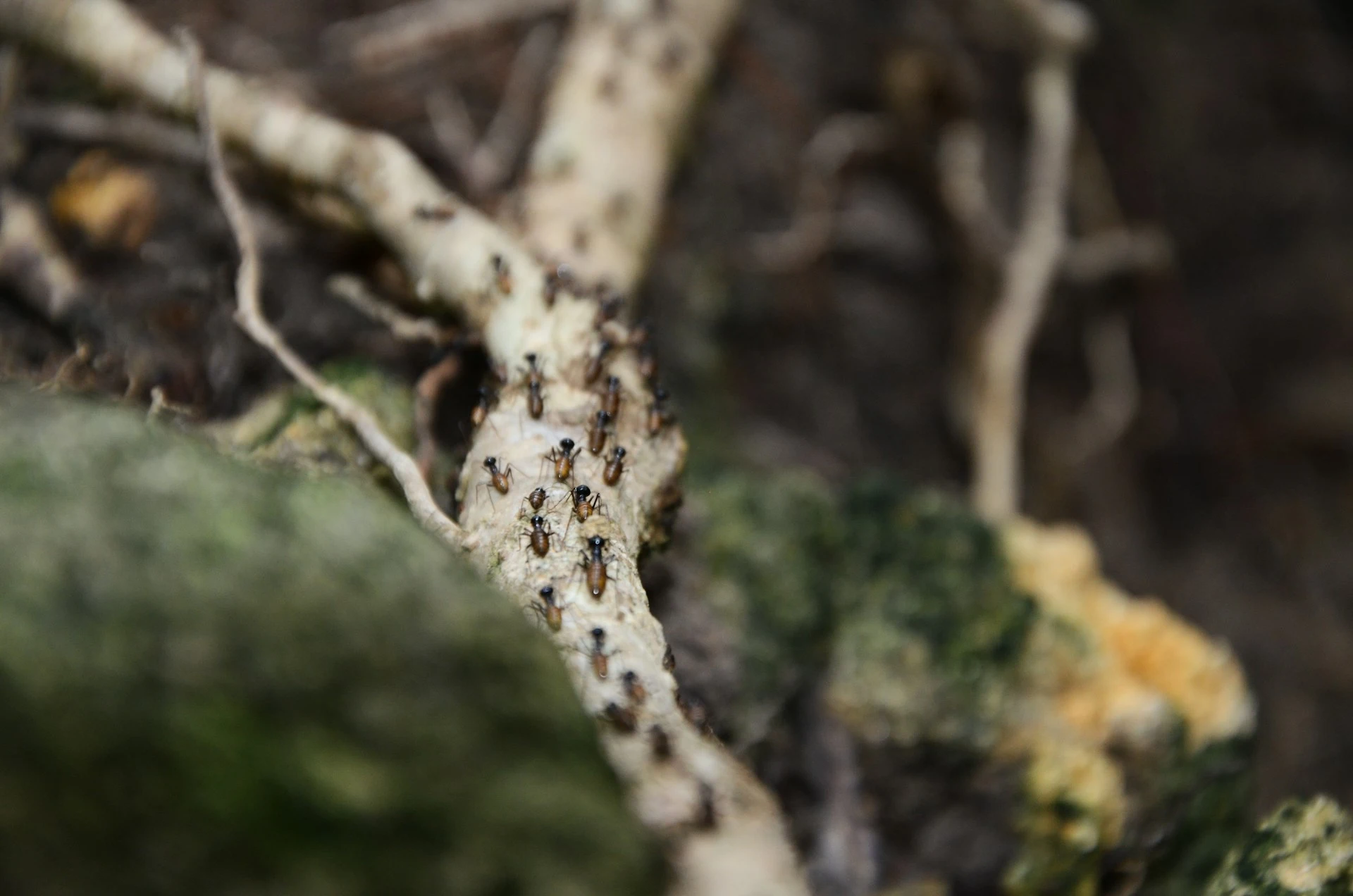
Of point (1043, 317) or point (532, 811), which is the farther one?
point (1043, 317)

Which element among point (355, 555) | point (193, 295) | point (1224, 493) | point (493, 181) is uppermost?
point (493, 181)

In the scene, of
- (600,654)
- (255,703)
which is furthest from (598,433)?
(255,703)

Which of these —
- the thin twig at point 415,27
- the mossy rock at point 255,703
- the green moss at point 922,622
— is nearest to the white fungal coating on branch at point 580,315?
the mossy rock at point 255,703

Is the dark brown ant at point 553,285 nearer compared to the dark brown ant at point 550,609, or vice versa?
the dark brown ant at point 550,609

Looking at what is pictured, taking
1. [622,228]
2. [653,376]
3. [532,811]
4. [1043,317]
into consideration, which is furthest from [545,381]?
[1043,317]

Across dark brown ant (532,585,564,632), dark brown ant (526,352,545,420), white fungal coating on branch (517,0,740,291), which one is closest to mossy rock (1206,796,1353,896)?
dark brown ant (532,585,564,632)

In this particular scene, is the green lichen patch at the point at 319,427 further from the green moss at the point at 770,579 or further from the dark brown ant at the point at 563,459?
the green moss at the point at 770,579

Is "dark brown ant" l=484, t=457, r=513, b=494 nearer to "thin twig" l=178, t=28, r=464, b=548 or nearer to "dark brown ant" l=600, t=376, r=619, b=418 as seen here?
"thin twig" l=178, t=28, r=464, b=548

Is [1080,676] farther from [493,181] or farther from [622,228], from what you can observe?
[493,181]
